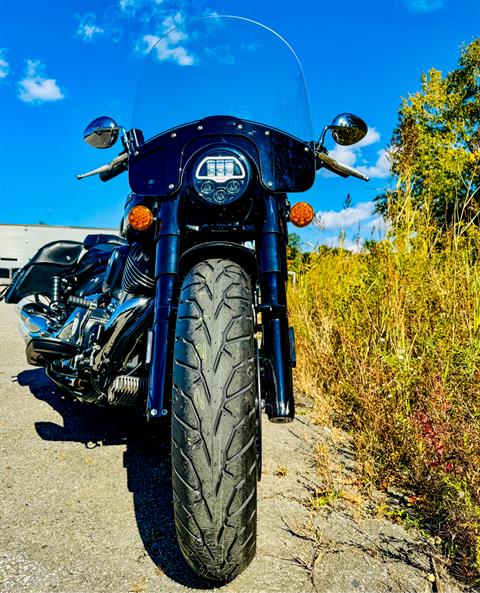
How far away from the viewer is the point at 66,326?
9.14 feet

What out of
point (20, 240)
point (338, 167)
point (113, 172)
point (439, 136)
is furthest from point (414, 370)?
point (20, 240)

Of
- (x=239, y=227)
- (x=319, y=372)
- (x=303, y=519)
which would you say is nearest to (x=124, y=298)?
(x=239, y=227)

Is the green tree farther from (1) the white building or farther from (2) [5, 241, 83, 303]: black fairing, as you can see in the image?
(1) the white building

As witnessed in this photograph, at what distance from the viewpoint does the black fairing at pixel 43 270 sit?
142 inches

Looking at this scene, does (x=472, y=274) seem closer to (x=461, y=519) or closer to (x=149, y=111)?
(x=461, y=519)

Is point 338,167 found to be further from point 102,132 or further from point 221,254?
point 102,132

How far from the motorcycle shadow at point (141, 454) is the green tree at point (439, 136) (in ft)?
7.31

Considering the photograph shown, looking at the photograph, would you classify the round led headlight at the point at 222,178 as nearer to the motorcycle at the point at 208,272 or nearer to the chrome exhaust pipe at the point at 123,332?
the motorcycle at the point at 208,272

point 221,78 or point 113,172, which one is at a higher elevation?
point 221,78

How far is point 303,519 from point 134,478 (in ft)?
2.87

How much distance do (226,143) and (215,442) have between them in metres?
1.13

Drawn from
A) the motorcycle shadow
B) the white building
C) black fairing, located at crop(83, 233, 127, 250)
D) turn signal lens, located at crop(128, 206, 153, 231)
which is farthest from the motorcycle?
the white building

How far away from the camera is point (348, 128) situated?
94.6 inches

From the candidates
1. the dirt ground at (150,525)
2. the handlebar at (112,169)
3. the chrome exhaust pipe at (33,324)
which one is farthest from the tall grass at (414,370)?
the chrome exhaust pipe at (33,324)
